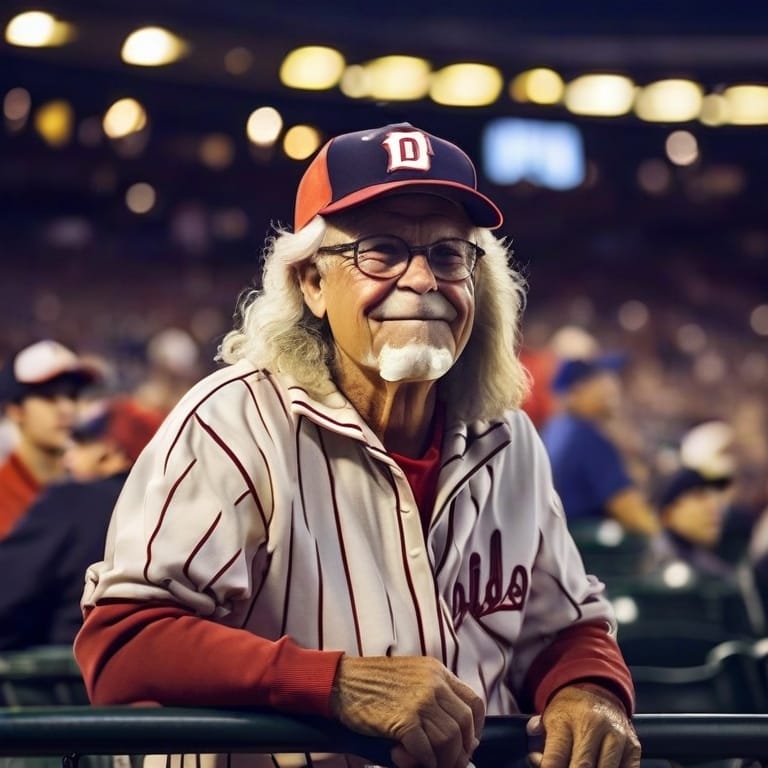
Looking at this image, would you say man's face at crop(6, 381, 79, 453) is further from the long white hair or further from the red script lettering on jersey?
the red script lettering on jersey

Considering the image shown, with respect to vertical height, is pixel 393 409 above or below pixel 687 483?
below

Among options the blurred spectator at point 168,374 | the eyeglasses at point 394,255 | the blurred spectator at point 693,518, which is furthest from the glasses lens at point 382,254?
the blurred spectator at point 168,374

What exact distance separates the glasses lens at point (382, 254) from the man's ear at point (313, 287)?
12cm

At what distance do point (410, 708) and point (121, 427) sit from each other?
10.1 ft

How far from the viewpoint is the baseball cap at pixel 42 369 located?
216 inches

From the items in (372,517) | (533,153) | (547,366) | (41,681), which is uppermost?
(533,153)

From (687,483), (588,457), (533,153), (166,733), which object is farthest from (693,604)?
(533,153)

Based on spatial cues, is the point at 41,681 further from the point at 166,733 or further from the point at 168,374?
the point at 168,374

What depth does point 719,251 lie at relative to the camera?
18188 millimetres

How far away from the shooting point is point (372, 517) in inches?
87.3

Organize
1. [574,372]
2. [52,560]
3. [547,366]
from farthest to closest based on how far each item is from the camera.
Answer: [547,366]
[574,372]
[52,560]

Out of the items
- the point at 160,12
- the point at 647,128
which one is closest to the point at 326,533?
the point at 160,12

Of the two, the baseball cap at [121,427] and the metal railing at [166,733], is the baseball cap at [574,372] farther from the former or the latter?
the metal railing at [166,733]

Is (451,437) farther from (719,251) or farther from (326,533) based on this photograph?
(719,251)
